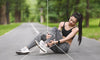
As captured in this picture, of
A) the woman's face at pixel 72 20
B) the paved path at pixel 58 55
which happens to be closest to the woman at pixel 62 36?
the woman's face at pixel 72 20

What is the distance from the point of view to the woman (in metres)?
7.16

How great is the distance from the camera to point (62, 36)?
24.6 ft

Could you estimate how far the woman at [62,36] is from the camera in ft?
23.5

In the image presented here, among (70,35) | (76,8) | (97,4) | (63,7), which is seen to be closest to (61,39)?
(70,35)

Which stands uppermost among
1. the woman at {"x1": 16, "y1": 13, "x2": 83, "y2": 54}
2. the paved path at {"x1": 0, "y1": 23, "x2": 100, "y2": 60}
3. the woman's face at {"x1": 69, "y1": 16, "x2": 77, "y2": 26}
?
the woman's face at {"x1": 69, "y1": 16, "x2": 77, "y2": 26}

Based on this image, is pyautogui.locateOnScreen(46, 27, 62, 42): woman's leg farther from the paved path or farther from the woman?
the paved path

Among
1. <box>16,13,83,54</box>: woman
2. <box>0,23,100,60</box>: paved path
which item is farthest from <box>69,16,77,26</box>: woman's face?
<box>0,23,100,60</box>: paved path

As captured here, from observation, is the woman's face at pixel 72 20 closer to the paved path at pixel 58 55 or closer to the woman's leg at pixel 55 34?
the woman's leg at pixel 55 34

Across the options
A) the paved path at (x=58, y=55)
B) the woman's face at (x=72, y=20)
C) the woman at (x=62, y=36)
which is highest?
the woman's face at (x=72, y=20)

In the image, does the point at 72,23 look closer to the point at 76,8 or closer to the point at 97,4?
the point at 76,8

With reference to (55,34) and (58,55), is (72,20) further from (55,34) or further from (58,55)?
(58,55)

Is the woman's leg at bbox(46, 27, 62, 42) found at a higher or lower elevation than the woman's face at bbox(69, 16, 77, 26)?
lower

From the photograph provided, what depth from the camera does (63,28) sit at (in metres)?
7.41

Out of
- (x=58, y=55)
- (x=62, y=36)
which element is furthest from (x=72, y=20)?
(x=58, y=55)
